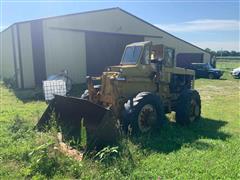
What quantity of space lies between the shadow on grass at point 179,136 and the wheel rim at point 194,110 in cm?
19

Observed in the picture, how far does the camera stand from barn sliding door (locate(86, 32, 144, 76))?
1792cm

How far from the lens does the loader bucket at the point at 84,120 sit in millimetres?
4750

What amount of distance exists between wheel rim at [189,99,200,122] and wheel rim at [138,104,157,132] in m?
1.85

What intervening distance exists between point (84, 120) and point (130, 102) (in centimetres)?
114

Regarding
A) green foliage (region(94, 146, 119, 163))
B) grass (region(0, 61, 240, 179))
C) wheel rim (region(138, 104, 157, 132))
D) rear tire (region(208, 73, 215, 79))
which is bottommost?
rear tire (region(208, 73, 215, 79))

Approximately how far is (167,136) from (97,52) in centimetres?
1301

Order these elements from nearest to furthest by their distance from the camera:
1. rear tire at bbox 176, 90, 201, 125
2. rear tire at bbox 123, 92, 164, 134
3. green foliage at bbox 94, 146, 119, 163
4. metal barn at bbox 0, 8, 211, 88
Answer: green foliage at bbox 94, 146, 119, 163 → rear tire at bbox 123, 92, 164, 134 → rear tire at bbox 176, 90, 201, 125 → metal barn at bbox 0, 8, 211, 88

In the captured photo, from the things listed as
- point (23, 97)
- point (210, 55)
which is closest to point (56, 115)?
point (23, 97)

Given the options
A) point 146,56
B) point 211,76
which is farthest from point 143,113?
point 211,76

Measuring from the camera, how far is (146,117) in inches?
241

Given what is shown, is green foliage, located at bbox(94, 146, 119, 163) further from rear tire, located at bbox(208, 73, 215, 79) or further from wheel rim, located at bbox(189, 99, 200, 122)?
rear tire, located at bbox(208, 73, 215, 79)

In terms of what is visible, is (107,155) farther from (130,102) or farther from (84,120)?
(130,102)

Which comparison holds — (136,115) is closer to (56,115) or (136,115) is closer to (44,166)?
(56,115)

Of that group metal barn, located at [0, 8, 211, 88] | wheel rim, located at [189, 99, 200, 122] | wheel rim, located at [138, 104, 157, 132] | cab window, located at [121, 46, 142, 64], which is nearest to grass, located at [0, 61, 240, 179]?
wheel rim, located at [138, 104, 157, 132]
